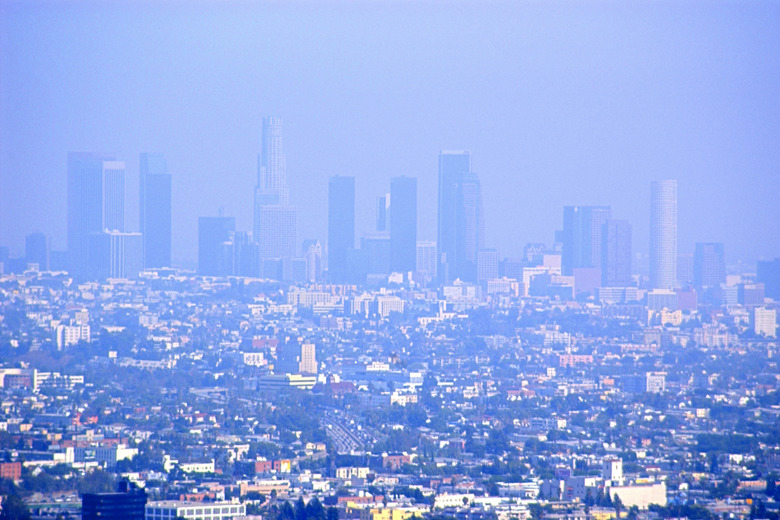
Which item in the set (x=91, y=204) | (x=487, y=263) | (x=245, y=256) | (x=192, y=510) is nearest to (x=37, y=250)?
(x=91, y=204)

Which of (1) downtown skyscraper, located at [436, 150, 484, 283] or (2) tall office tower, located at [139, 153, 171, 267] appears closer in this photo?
(2) tall office tower, located at [139, 153, 171, 267]

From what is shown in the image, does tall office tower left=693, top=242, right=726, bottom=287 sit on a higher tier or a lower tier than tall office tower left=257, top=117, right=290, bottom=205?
lower

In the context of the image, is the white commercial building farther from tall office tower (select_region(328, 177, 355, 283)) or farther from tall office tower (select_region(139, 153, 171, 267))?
tall office tower (select_region(328, 177, 355, 283))

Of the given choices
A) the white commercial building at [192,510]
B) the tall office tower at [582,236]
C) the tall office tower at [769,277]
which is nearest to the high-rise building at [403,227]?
the tall office tower at [582,236]

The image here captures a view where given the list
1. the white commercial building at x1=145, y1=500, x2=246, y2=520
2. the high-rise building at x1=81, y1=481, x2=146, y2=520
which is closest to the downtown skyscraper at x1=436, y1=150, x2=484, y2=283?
the white commercial building at x1=145, y1=500, x2=246, y2=520

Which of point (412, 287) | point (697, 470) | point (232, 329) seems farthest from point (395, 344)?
point (697, 470)

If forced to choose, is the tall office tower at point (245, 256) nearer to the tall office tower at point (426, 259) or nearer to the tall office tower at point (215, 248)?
the tall office tower at point (215, 248)
